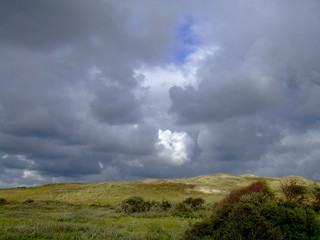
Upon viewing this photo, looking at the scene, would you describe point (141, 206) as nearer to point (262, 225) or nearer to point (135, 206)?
point (135, 206)

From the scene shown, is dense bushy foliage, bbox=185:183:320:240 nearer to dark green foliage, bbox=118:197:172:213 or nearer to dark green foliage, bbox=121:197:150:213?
dark green foliage, bbox=118:197:172:213

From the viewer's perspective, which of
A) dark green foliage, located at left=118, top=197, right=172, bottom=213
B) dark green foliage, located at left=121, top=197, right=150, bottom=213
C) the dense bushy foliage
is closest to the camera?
the dense bushy foliage

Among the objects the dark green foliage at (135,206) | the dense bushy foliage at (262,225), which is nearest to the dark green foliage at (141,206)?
the dark green foliage at (135,206)

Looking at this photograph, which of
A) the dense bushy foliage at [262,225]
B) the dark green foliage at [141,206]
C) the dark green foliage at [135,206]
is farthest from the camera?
the dark green foliage at [135,206]

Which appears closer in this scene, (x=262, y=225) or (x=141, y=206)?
(x=262, y=225)

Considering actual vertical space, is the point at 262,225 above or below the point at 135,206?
above

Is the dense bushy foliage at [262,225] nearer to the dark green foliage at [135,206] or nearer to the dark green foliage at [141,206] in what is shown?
the dark green foliage at [141,206]

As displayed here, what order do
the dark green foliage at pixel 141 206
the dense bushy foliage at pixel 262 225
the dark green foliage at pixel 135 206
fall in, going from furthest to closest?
the dark green foliage at pixel 135 206 < the dark green foliage at pixel 141 206 < the dense bushy foliage at pixel 262 225

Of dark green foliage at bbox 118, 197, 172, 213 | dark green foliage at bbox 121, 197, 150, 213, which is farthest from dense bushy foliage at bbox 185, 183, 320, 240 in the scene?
dark green foliage at bbox 121, 197, 150, 213

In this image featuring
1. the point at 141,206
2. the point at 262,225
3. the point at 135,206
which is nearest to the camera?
the point at 262,225

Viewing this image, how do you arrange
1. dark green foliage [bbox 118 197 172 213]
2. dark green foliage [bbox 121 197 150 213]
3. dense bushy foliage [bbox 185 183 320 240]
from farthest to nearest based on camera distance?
dark green foliage [bbox 121 197 150 213]
dark green foliage [bbox 118 197 172 213]
dense bushy foliage [bbox 185 183 320 240]

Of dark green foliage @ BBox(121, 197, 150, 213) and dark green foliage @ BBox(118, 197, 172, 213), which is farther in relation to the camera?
dark green foliage @ BBox(121, 197, 150, 213)

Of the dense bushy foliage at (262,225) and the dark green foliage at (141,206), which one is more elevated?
the dense bushy foliage at (262,225)

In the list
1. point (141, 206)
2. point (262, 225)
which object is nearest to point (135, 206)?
point (141, 206)
